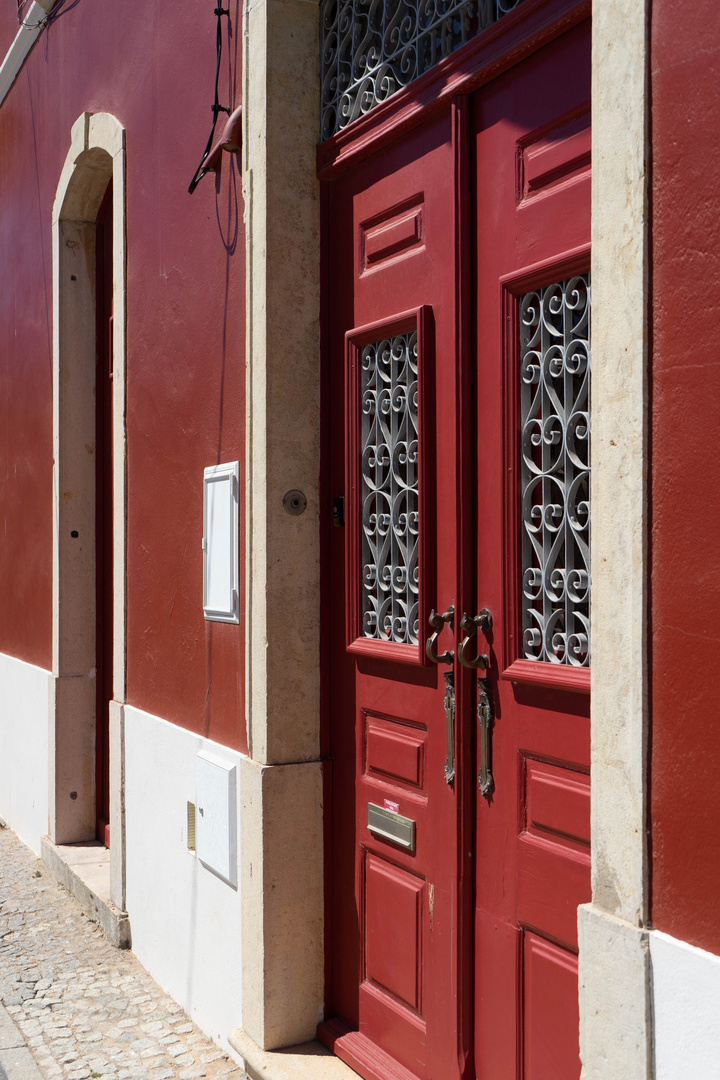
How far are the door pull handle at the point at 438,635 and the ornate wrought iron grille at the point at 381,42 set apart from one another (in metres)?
1.60

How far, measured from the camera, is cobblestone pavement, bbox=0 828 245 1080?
4.00 m

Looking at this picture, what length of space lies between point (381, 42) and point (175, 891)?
132 inches

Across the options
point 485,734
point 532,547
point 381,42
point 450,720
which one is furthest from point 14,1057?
point 381,42

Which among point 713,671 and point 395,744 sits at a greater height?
point 713,671

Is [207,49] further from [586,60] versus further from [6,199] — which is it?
[6,199]

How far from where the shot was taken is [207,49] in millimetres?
4383

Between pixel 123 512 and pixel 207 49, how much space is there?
2.11 m

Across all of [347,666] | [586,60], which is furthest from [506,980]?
[586,60]

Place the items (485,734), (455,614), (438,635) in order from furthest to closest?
1. (438,635)
2. (455,614)
3. (485,734)

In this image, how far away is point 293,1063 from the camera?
11.9 ft

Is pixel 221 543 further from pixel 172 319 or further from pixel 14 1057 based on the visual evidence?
pixel 14 1057

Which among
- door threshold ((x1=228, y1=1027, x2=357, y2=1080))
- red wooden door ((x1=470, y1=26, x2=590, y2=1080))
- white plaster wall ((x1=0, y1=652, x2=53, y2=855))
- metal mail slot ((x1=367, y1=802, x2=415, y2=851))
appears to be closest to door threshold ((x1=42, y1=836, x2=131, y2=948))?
white plaster wall ((x1=0, y1=652, x2=53, y2=855))

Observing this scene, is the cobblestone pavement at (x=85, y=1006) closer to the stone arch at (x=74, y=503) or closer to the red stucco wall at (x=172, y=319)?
the stone arch at (x=74, y=503)

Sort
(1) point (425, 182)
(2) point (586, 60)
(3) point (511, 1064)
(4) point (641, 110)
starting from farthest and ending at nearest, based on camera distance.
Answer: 1. (1) point (425, 182)
2. (3) point (511, 1064)
3. (2) point (586, 60)
4. (4) point (641, 110)
